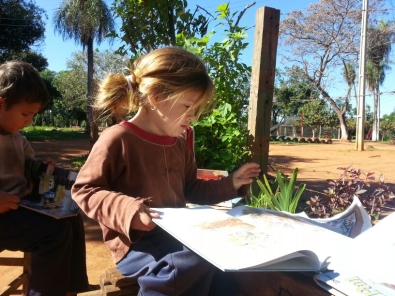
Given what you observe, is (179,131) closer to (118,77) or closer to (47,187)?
(118,77)

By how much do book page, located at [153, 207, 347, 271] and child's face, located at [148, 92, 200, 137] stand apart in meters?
0.34

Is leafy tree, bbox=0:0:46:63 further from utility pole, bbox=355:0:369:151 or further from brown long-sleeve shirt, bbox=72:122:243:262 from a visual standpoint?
brown long-sleeve shirt, bbox=72:122:243:262

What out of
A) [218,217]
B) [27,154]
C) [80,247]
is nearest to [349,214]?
[218,217]

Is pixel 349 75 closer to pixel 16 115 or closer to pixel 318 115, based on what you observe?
pixel 318 115

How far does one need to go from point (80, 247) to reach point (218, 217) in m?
0.82

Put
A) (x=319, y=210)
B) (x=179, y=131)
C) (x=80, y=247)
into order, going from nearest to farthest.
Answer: (x=179, y=131) → (x=80, y=247) → (x=319, y=210)

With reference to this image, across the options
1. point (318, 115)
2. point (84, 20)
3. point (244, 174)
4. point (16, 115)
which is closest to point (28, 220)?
point (16, 115)

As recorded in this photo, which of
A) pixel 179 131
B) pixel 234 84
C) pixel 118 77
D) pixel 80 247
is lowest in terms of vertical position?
pixel 80 247

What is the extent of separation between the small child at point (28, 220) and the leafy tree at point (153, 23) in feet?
11.3

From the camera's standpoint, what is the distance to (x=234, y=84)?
13.9 feet

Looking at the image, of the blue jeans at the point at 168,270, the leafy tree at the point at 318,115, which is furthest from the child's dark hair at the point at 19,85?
the leafy tree at the point at 318,115

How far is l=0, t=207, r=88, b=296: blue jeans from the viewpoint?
1462 mm

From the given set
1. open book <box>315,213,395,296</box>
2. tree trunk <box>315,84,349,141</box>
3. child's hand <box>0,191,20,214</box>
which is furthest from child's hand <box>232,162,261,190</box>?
tree trunk <box>315,84,349,141</box>

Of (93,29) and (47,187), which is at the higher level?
(93,29)
